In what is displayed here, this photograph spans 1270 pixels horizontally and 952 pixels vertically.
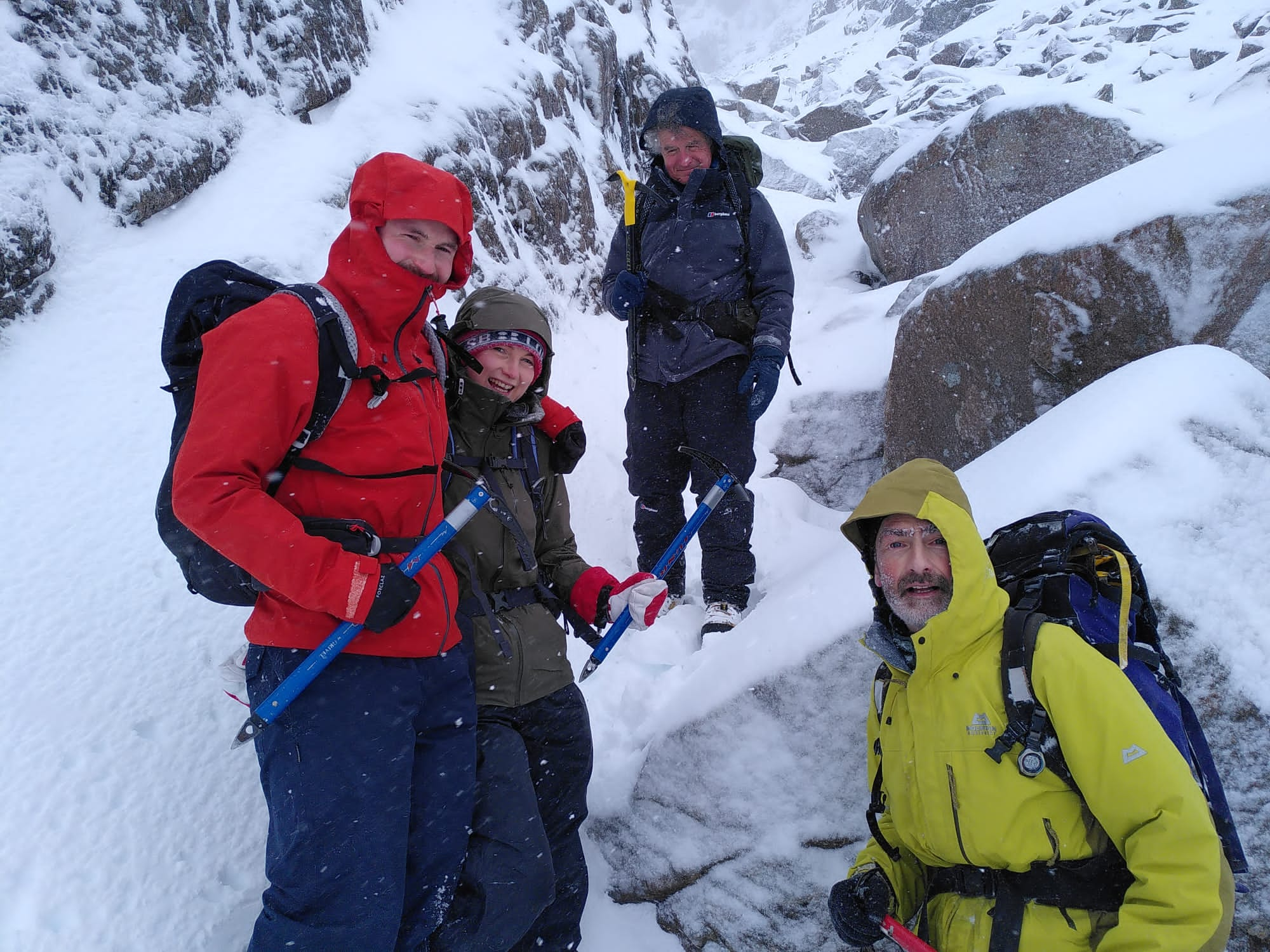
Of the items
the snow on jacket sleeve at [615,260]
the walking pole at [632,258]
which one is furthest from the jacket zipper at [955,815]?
the snow on jacket sleeve at [615,260]

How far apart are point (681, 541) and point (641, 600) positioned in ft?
1.60

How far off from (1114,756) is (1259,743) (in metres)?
0.98

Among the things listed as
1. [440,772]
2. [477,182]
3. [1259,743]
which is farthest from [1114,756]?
[477,182]

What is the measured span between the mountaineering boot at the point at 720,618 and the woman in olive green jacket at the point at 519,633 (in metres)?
1.08

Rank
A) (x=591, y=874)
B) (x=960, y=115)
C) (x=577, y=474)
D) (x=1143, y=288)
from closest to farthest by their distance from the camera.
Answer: (x=591, y=874), (x=1143, y=288), (x=577, y=474), (x=960, y=115)

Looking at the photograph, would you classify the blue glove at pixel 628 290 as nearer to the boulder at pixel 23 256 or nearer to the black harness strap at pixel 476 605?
the black harness strap at pixel 476 605

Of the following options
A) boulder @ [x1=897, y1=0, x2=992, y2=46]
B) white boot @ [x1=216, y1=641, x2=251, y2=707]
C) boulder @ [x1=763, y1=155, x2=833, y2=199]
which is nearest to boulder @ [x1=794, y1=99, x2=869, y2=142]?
boulder @ [x1=763, y1=155, x2=833, y2=199]

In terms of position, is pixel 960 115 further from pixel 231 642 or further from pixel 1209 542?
pixel 231 642

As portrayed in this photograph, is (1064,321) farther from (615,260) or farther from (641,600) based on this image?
(641,600)

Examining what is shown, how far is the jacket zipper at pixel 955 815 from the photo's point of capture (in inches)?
72.2

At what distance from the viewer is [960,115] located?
8.41 metres

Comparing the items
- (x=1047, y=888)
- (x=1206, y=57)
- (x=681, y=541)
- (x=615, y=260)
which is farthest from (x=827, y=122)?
(x=1047, y=888)

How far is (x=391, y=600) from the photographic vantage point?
1951 millimetres

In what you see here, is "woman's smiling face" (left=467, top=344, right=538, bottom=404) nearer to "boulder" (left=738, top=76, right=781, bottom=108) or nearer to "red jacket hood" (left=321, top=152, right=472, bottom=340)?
"red jacket hood" (left=321, top=152, right=472, bottom=340)
